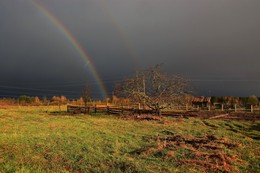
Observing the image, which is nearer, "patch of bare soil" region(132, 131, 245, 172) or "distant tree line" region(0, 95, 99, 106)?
"patch of bare soil" region(132, 131, 245, 172)

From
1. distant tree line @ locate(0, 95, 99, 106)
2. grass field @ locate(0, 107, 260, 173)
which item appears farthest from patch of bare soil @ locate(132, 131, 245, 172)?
distant tree line @ locate(0, 95, 99, 106)

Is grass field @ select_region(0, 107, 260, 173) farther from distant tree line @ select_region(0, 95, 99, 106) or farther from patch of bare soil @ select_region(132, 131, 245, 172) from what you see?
distant tree line @ select_region(0, 95, 99, 106)

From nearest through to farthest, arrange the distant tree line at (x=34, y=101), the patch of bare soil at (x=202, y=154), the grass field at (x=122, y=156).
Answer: the grass field at (x=122, y=156)
the patch of bare soil at (x=202, y=154)
the distant tree line at (x=34, y=101)

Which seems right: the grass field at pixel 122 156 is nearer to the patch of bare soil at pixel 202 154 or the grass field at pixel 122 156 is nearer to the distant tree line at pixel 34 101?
the patch of bare soil at pixel 202 154

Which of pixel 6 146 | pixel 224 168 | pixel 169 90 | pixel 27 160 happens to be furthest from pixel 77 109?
pixel 224 168

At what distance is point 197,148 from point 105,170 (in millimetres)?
4137

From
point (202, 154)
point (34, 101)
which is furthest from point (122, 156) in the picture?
point (34, 101)

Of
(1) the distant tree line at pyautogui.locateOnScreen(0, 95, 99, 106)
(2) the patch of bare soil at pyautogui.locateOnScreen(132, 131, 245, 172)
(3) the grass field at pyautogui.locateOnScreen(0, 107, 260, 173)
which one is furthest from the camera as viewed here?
(1) the distant tree line at pyautogui.locateOnScreen(0, 95, 99, 106)

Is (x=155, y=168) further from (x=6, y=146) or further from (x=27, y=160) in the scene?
(x=6, y=146)

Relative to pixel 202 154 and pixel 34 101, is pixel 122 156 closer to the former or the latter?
pixel 202 154

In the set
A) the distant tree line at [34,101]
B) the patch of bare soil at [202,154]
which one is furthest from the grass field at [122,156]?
the distant tree line at [34,101]

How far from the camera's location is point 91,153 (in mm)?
7848

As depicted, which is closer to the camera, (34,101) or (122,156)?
(122,156)

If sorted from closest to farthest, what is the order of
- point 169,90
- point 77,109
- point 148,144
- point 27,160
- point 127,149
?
point 27,160
point 127,149
point 148,144
point 169,90
point 77,109
